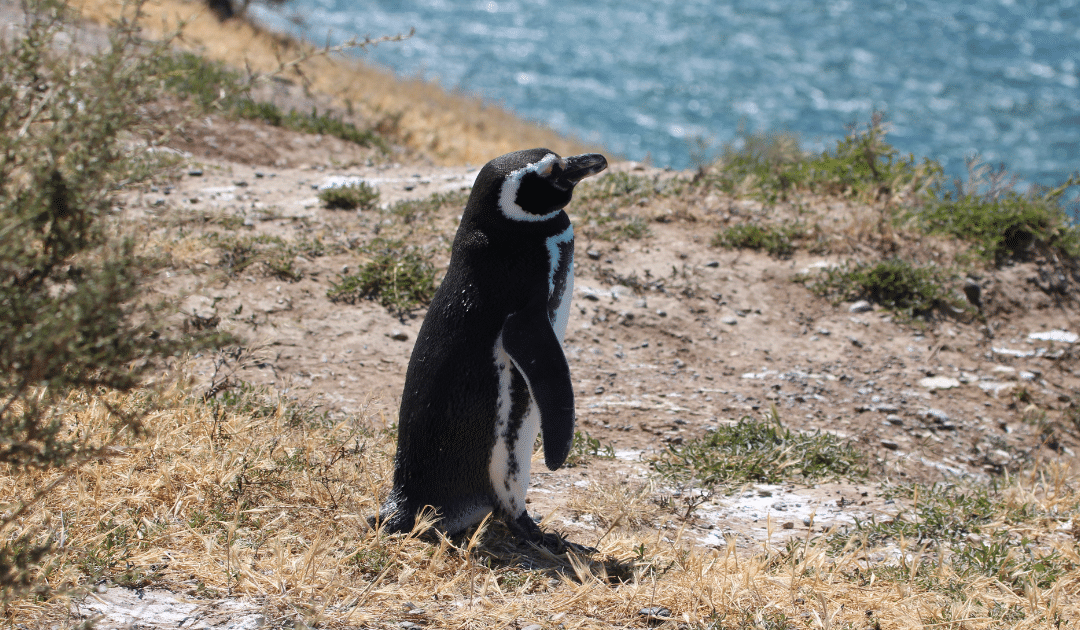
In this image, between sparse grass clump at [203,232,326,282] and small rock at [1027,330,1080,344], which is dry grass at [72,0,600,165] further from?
small rock at [1027,330,1080,344]

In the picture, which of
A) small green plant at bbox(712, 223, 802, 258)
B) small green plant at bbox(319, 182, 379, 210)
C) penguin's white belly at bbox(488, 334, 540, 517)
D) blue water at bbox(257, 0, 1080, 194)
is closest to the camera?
penguin's white belly at bbox(488, 334, 540, 517)

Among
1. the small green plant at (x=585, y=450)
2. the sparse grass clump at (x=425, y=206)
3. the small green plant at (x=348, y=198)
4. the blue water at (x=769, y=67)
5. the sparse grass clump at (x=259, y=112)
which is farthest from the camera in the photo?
the blue water at (x=769, y=67)

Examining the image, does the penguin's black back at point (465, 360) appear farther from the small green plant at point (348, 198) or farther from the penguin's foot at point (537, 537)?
the small green plant at point (348, 198)

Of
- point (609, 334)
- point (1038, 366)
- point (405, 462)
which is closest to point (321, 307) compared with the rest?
point (609, 334)

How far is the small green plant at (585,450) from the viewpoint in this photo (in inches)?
169

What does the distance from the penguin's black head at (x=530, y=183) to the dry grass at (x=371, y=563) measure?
1.22 metres

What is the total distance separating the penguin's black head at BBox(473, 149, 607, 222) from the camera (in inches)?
122

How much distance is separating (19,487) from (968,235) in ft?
22.0

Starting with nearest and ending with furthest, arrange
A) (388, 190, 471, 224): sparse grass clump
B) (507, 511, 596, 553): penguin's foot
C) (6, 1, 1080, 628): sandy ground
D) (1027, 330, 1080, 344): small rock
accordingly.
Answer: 1. (507, 511, 596, 553): penguin's foot
2. (6, 1, 1080, 628): sandy ground
3. (1027, 330, 1080, 344): small rock
4. (388, 190, 471, 224): sparse grass clump

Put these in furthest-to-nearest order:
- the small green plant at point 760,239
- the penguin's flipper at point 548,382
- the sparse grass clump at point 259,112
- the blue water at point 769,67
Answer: the blue water at point 769,67 → the sparse grass clump at point 259,112 → the small green plant at point 760,239 → the penguin's flipper at point 548,382

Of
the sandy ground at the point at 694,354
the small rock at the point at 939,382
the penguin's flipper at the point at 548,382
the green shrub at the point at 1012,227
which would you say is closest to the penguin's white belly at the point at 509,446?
the penguin's flipper at the point at 548,382

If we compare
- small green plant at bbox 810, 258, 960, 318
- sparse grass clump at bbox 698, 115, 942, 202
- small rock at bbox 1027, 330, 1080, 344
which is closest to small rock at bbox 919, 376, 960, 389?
small green plant at bbox 810, 258, 960, 318

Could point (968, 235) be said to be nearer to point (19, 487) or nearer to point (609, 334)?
point (609, 334)

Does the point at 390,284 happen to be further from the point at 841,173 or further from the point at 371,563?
Result: the point at 841,173
